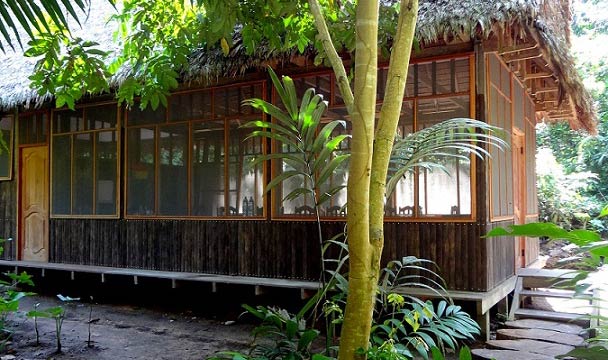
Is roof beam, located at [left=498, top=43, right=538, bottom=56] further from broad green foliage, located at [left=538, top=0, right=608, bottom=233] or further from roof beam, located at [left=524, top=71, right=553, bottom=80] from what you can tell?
broad green foliage, located at [left=538, top=0, right=608, bottom=233]

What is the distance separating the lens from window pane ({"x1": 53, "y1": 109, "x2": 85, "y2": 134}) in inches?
302

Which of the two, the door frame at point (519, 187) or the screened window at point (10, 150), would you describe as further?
the screened window at point (10, 150)

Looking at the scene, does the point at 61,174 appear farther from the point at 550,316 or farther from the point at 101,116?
the point at 550,316

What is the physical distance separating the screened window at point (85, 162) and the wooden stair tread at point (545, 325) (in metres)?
5.24

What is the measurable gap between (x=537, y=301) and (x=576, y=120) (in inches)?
154

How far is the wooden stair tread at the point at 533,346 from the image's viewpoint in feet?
13.2

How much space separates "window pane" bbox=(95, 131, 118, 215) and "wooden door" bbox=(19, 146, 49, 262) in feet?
3.59

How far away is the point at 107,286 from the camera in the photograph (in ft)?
24.9

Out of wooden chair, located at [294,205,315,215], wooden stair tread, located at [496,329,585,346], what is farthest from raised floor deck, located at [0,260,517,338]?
wooden chair, located at [294,205,315,215]

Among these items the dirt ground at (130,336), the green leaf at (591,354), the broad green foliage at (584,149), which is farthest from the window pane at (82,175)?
the broad green foliage at (584,149)

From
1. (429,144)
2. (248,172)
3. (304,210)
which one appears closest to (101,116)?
(248,172)

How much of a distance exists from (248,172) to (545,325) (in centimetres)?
348

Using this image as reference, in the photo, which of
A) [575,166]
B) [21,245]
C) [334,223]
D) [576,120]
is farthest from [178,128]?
[575,166]

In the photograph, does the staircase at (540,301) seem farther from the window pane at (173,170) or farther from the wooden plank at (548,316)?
the window pane at (173,170)
